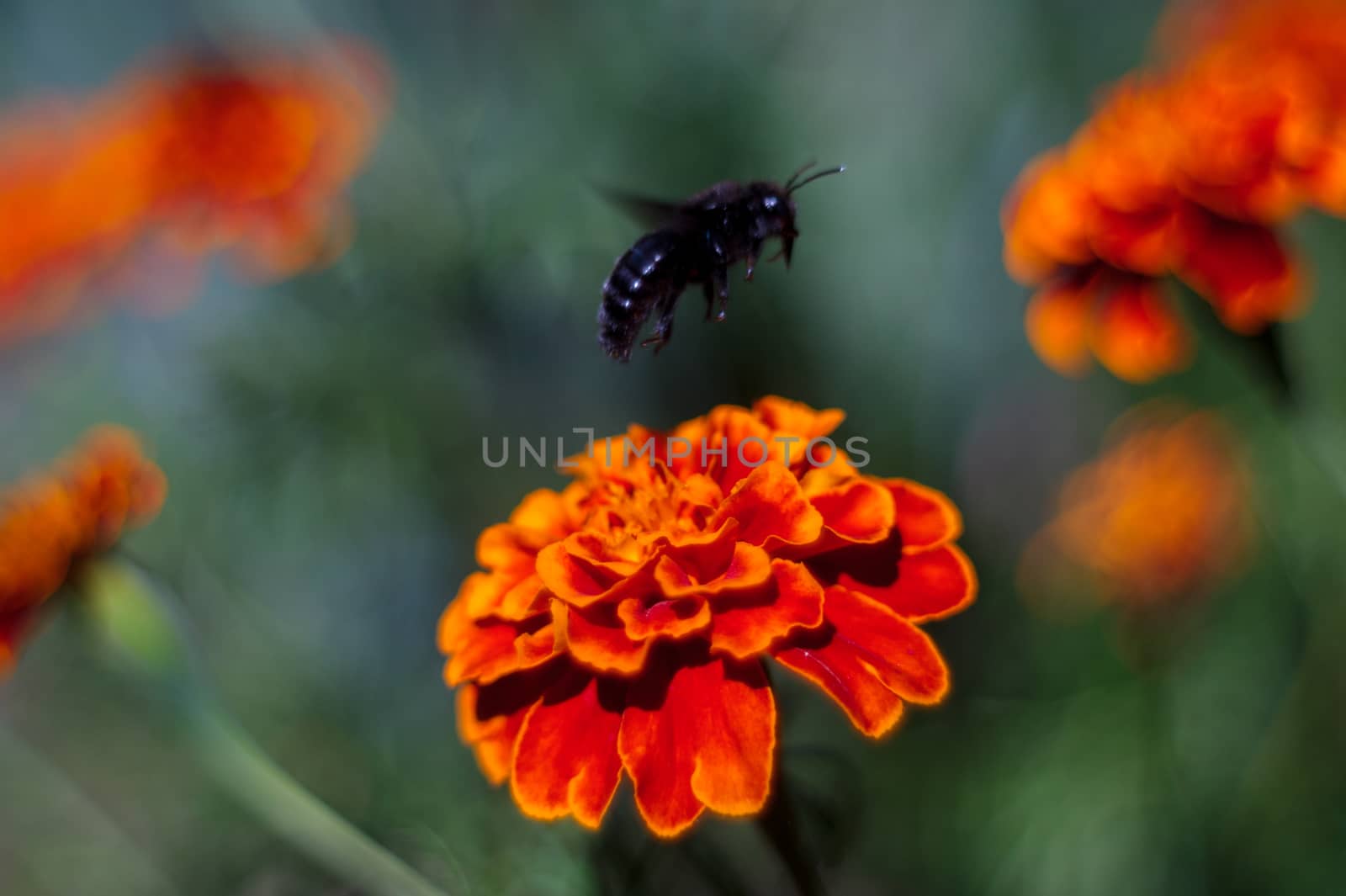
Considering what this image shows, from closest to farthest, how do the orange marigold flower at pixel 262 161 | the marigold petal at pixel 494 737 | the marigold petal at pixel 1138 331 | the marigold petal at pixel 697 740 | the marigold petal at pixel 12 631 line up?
the marigold petal at pixel 697 740 → the marigold petal at pixel 494 737 → the marigold petal at pixel 12 631 → the marigold petal at pixel 1138 331 → the orange marigold flower at pixel 262 161

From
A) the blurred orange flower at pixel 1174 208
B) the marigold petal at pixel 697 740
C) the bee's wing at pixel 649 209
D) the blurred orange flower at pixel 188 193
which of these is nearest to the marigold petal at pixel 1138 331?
the blurred orange flower at pixel 1174 208

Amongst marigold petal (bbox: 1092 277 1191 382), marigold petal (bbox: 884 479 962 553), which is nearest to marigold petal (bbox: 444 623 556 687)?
Answer: marigold petal (bbox: 884 479 962 553)

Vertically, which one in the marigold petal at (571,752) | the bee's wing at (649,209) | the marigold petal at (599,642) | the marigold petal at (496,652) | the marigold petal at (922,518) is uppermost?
the bee's wing at (649,209)

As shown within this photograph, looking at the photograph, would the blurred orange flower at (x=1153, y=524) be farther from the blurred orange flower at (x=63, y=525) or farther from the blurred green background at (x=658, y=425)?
the blurred orange flower at (x=63, y=525)

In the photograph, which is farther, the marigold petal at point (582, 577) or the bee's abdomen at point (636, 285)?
the bee's abdomen at point (636, 285)

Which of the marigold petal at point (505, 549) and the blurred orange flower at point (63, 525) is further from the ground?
the marigold petal at point (505, 549)

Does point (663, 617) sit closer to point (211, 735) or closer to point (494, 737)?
point (494, 737)
